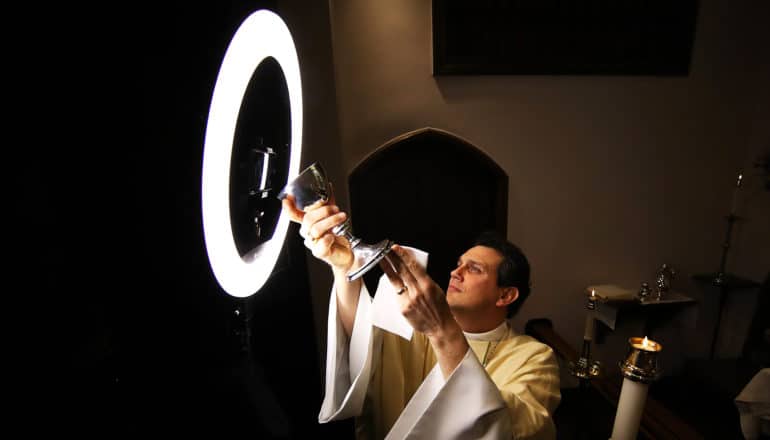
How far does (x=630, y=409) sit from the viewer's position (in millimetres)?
1288

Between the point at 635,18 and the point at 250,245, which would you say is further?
the point at 635,18

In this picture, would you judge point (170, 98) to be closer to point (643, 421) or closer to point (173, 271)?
point (173, 271)

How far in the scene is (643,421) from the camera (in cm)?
166

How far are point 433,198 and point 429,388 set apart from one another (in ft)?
6.85

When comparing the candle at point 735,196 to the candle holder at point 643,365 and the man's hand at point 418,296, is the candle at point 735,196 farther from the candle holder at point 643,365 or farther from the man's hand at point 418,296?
the man's hand at point 418,296

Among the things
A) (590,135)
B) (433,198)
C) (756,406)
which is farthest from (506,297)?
(590,135)

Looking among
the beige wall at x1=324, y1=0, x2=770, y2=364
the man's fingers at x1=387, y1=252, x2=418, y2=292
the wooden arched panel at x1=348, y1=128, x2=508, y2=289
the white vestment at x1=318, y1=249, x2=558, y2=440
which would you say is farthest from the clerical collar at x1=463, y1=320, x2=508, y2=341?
the beige wall at x1=324, y1=0, x2=770, y2=364

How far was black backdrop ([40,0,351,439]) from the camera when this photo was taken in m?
0.39

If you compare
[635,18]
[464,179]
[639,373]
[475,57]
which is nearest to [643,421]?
[639,373]

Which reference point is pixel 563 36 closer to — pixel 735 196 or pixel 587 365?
pixel 735 196

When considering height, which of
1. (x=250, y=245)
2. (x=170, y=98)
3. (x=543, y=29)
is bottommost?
(x=250, y=245)

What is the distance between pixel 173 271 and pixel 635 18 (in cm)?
358

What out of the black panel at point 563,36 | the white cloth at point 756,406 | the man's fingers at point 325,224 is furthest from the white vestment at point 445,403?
the black panel at point 563,36

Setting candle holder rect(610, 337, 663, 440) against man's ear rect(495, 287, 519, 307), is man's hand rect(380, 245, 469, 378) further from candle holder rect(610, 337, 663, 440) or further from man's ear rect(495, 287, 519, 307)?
candle holder rect(610, 337, 663, 440)
